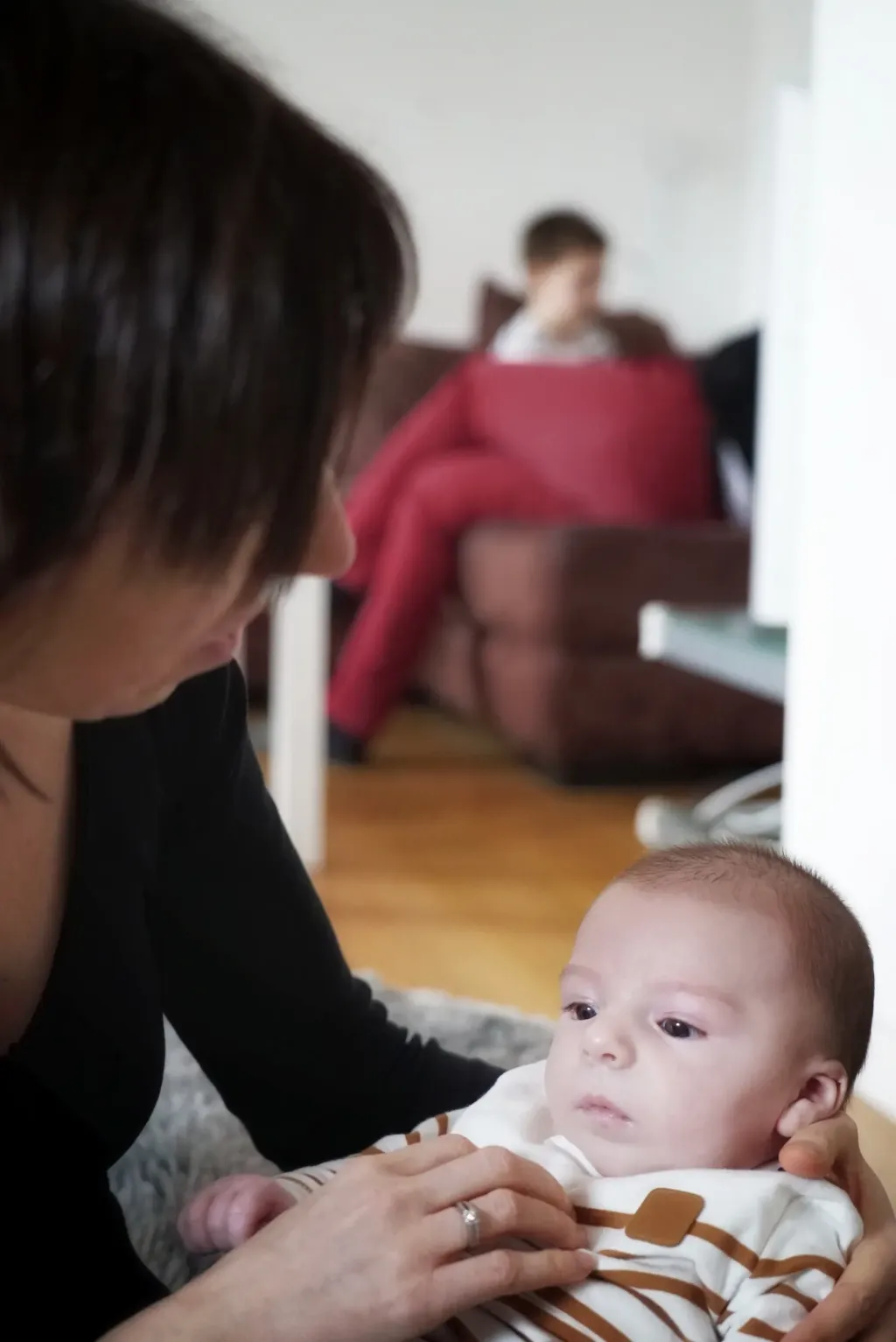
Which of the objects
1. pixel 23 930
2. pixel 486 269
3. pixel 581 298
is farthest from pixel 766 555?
pixel 486 269

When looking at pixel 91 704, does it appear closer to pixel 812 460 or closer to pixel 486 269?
pixel 812 460

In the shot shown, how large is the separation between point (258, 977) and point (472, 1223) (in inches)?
12.9

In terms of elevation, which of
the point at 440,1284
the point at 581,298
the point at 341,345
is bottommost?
the point at 440,1284

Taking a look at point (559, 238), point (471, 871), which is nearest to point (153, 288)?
point (471, 871)

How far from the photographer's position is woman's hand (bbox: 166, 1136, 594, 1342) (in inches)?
23.5

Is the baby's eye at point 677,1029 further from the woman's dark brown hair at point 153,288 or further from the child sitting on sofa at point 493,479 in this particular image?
the child sitting on sofa at point 493,479

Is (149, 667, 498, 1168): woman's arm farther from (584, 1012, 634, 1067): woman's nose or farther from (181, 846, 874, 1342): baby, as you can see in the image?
(584, 1012, 634, 1067): woman's nose

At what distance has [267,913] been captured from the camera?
0.91m

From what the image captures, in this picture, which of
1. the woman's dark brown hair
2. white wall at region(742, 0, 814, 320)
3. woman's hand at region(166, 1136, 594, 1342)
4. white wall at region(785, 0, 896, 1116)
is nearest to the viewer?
the woman's dark brown hair

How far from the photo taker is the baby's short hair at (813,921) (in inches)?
30.3

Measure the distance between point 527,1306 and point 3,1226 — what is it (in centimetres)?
25

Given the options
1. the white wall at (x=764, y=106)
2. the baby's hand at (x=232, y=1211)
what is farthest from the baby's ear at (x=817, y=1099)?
the white wall at (x=764, y=106)

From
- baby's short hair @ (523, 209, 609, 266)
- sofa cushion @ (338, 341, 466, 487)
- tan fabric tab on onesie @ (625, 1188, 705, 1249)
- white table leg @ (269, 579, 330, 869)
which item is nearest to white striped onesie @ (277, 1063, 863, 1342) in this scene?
tan fabric tab on onesie @ (625, 1188, 705, 1249)

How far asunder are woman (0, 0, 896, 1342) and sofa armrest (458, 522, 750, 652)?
5.86 feet
